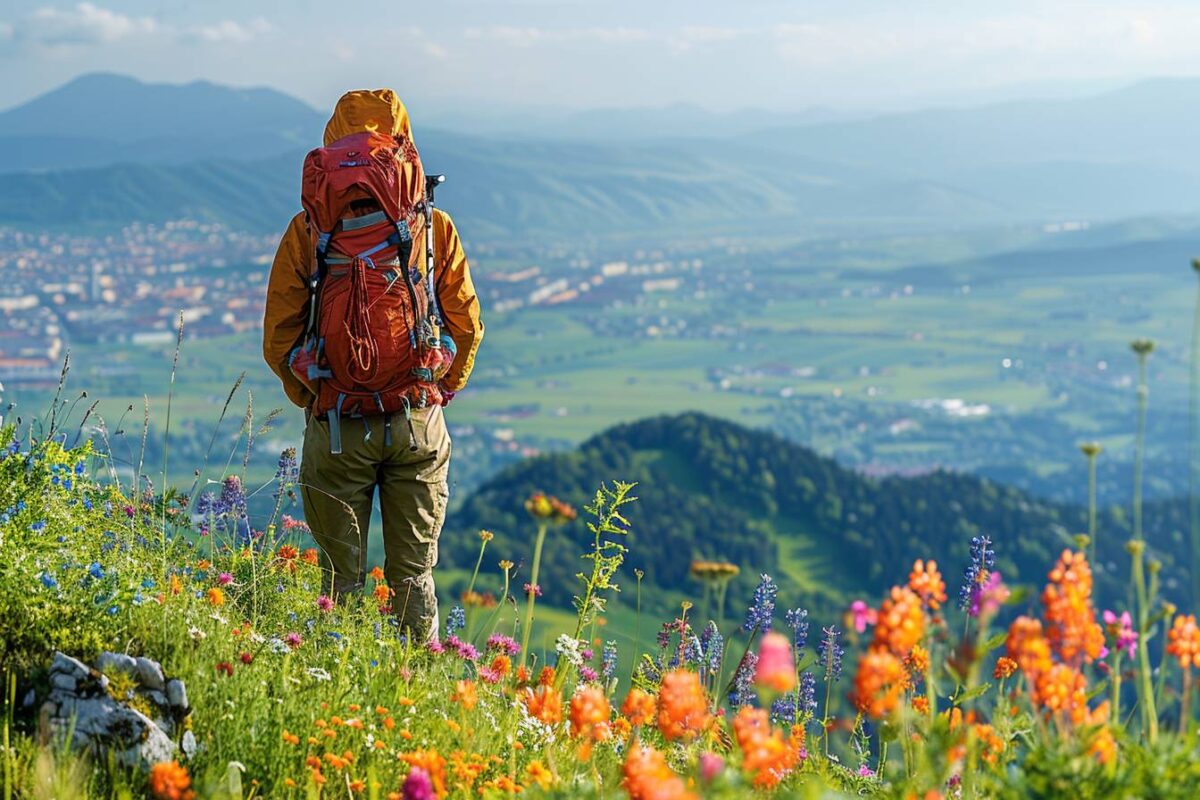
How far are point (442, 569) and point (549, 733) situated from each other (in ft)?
205

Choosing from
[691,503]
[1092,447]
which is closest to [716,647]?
[1092,447]

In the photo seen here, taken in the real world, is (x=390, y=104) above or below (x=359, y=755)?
above

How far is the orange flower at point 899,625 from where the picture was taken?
2.05 m

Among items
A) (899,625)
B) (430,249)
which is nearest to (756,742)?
(899,625)

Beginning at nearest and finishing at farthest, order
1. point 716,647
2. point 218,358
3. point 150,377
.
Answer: point 716,647 → point 150,377 → point 218,358

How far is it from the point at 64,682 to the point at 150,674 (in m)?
0.20

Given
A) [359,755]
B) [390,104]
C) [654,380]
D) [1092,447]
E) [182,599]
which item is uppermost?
[390,104]

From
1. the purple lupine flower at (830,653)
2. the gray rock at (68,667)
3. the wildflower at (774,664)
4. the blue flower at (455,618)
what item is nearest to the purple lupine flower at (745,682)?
the purple lupine flower at (830,653)

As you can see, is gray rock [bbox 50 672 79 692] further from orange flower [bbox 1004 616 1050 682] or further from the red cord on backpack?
orange flower [bbox 1004 616 1050 682]

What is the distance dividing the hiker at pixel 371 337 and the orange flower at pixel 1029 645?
2.75 meters

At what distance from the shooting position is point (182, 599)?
363 centimetres

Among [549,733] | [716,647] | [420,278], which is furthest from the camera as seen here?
[420,278]

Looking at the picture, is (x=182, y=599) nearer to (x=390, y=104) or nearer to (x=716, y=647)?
(x=716, y=647)

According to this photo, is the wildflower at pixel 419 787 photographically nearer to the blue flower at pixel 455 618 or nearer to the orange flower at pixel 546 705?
the orange flower at pixel 546 705
